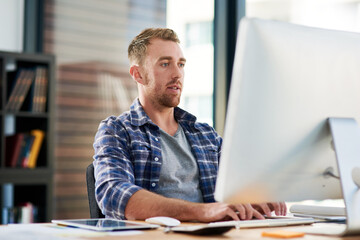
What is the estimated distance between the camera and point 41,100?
3600mm

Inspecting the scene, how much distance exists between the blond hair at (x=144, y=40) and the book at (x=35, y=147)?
159 centimetres

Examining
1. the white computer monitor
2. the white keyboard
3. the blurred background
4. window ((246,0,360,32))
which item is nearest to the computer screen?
the white computer monitor

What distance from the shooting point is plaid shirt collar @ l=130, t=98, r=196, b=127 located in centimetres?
196

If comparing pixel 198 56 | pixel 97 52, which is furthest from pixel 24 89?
pixel 198 56

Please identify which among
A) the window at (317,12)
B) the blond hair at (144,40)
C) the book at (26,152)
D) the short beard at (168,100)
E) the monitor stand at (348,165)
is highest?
the window at (317,12)

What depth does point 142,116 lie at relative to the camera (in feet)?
6.48

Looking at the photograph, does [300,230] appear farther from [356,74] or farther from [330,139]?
[356,74]

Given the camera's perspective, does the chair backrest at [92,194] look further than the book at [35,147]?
No

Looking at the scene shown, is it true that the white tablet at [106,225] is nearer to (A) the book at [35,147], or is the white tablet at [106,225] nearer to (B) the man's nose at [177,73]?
(B) the man's nose at [177,73]

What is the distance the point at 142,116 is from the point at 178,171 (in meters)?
0.25

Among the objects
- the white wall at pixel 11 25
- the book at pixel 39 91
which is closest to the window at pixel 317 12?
the book at pixel 39 91

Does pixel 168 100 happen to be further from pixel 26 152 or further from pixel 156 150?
pixel 26 152

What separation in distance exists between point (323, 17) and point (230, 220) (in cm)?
143

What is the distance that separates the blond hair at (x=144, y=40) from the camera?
2.10 metres
